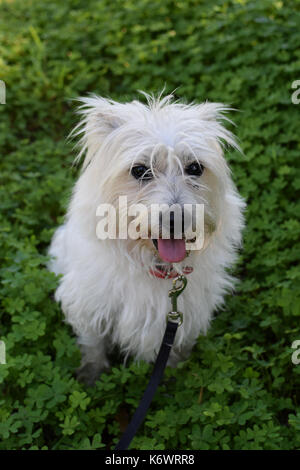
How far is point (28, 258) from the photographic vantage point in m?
3.40

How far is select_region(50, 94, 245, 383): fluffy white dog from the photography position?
7.62 ft

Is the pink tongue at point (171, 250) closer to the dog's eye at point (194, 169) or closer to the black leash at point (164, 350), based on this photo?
the black leash at point (164, 350)

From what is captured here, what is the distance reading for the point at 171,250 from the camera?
7.62ft

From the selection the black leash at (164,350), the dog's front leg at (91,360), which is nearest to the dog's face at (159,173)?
the black leash at (164,350)

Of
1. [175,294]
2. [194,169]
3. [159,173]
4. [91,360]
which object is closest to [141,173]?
[159,173]

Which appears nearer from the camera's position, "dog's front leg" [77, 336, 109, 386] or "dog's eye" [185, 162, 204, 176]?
"dog's eye" [185, 162, 204, 176]

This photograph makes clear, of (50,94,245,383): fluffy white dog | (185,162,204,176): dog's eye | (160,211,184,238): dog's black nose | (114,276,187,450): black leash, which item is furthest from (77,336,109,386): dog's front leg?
(185,162,204,176): dog's eye

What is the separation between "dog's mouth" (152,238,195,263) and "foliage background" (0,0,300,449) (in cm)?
89

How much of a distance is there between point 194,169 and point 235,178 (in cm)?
191

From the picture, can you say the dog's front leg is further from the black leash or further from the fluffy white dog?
the black leash

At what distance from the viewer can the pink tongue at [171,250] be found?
2.31 meters

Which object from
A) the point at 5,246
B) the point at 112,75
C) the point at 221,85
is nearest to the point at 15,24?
the point at 112,75

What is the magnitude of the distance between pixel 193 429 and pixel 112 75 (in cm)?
436

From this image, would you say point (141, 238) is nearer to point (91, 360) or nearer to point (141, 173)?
point (141, 173)
